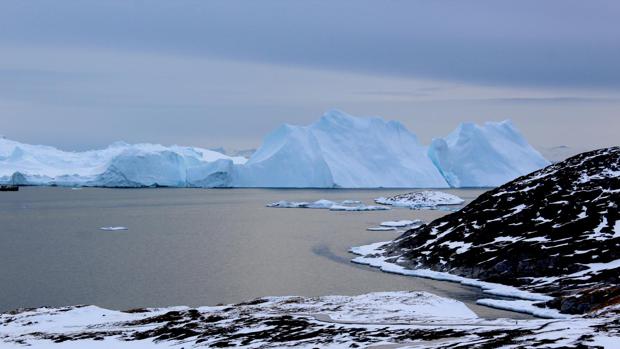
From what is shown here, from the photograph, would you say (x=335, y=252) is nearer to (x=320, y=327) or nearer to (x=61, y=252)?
(x=61, y=252)

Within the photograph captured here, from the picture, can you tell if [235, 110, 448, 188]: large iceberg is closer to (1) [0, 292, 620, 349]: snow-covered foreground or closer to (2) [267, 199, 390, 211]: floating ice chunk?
(2) [267, 199, 390, 211]: floating ice chunk

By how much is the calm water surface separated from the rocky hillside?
158 inches

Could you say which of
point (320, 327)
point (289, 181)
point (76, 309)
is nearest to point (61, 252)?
point (76, 309)

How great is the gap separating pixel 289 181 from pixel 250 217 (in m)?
66.5

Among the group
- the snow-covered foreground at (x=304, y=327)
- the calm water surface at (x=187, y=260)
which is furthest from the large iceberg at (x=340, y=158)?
the snow-covered foreground at (x=304, y=327)

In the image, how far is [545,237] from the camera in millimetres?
49750

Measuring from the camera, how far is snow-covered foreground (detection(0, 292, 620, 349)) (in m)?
20.3

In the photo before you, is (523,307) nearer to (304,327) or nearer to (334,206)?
(304,327)

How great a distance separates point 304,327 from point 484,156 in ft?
548

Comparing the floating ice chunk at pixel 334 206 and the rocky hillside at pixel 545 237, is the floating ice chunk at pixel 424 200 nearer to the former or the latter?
the floating ice chunk at pixel 334 206

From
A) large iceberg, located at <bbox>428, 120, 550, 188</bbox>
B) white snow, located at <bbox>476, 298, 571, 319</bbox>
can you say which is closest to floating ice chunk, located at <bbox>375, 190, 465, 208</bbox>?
large iceberg, located at <bbox>428, 120, 550, 188</bbox>

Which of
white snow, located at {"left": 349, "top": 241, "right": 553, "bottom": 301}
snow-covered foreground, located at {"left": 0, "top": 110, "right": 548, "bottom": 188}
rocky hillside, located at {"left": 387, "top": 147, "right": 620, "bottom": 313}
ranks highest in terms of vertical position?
snow-covered foreground, located at {"left": 0, "top": 110, "right": 548, "bottom": 188}

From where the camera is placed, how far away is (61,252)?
220ft

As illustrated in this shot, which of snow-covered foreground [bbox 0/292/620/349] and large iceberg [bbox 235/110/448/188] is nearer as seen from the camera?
snow-covered foreground [bbox 0/292/620/349]
